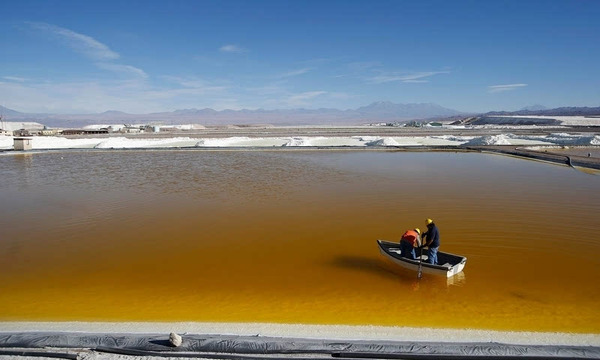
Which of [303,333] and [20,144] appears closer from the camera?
[303,333]

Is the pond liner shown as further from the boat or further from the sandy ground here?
the boat

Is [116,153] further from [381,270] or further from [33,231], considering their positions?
[381,270]

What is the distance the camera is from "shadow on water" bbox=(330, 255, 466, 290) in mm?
6773

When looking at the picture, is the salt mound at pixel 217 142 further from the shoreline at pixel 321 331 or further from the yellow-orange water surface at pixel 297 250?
the shoreline at pixel 321 331

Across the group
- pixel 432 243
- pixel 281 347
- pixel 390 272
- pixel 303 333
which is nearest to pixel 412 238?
pixel 432 243

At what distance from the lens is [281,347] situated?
177 inches

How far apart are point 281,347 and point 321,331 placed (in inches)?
26.9

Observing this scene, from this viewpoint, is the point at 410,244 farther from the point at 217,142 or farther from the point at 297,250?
the point at 217,142

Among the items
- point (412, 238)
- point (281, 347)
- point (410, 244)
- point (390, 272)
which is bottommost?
point (390, 272)

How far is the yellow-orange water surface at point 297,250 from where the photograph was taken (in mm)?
5848

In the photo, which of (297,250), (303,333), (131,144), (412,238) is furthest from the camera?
(131,144)

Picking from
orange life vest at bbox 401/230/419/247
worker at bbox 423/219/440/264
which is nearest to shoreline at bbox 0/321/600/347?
worker at bbox 423/219/440/264

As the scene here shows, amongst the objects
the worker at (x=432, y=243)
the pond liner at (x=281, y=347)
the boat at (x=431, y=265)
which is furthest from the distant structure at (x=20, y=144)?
the worker at (x=432, y=243)

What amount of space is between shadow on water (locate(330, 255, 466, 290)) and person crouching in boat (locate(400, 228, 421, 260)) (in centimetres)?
28
